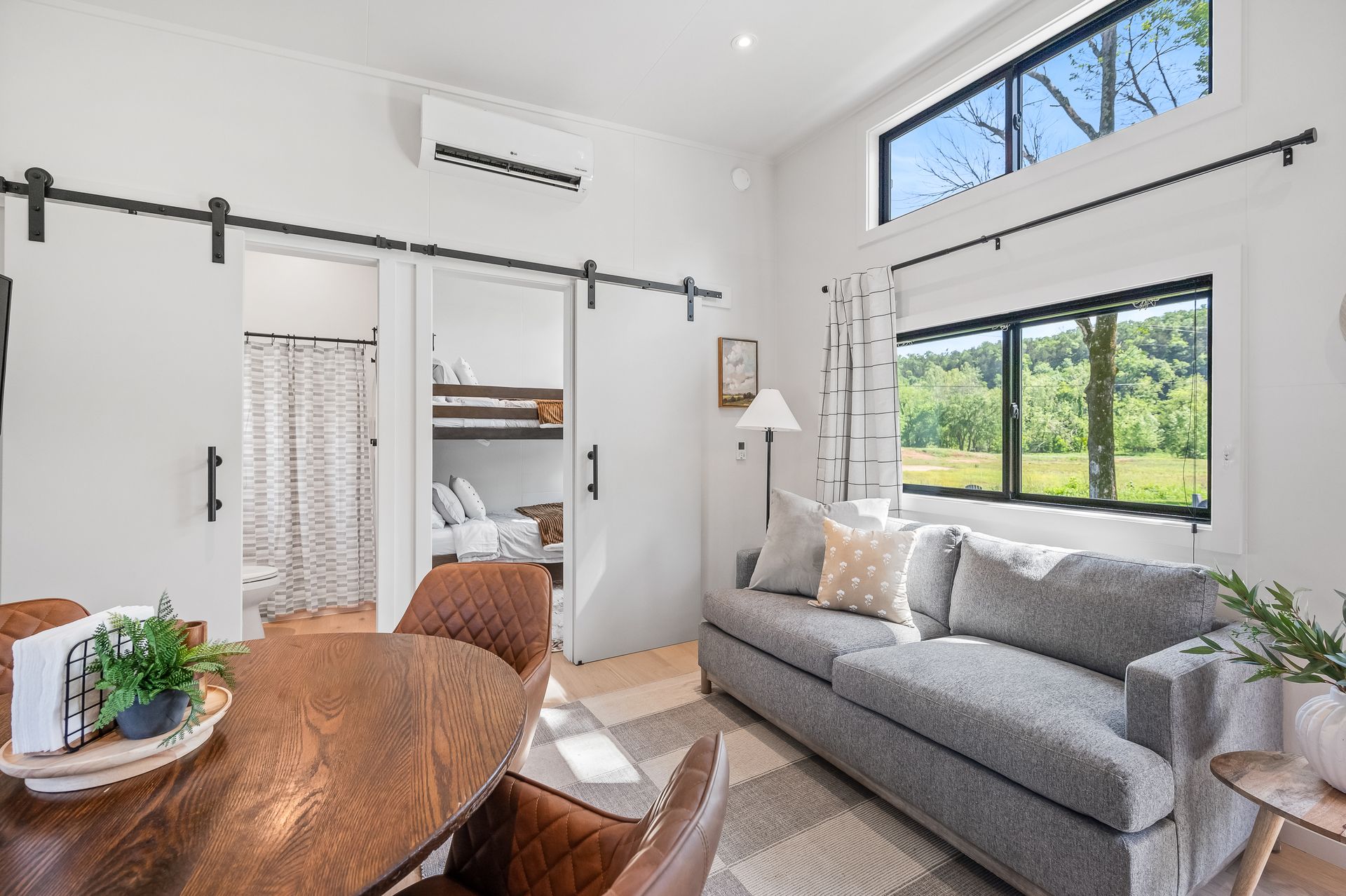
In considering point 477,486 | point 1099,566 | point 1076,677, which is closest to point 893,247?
point 1099,566

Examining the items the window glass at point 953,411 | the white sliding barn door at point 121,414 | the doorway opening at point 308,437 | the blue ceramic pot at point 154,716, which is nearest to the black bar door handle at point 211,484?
the white sliding barn door at point 121,414

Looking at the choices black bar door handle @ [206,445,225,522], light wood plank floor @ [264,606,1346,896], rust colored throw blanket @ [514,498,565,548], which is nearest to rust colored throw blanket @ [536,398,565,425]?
rust colored throw blanket @ [514,498,565,548]

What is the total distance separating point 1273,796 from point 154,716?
2182 millimetres

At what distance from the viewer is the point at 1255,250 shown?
1.94 metres

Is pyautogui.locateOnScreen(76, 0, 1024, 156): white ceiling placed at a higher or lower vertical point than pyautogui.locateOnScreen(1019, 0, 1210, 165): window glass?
higher

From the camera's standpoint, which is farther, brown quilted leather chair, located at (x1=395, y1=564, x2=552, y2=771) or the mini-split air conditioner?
the mini-split air conditioner

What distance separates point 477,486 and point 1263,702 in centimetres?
523

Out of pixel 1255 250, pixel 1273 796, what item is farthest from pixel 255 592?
pixel 1255 250

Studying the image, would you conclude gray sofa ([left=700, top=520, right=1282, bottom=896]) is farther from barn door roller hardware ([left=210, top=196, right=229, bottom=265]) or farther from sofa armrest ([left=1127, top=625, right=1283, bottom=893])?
barn door roller hardware ([left=210, top=196, right=229, bottom=265])

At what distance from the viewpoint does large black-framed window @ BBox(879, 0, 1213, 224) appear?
7.25 ft

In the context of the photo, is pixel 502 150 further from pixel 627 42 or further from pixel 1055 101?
pixel 1055 101

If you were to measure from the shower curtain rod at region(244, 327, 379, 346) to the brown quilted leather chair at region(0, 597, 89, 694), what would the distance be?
2483 millimetres

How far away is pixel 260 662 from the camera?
4.50 feet

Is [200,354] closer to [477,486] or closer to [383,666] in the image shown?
[383,666]
